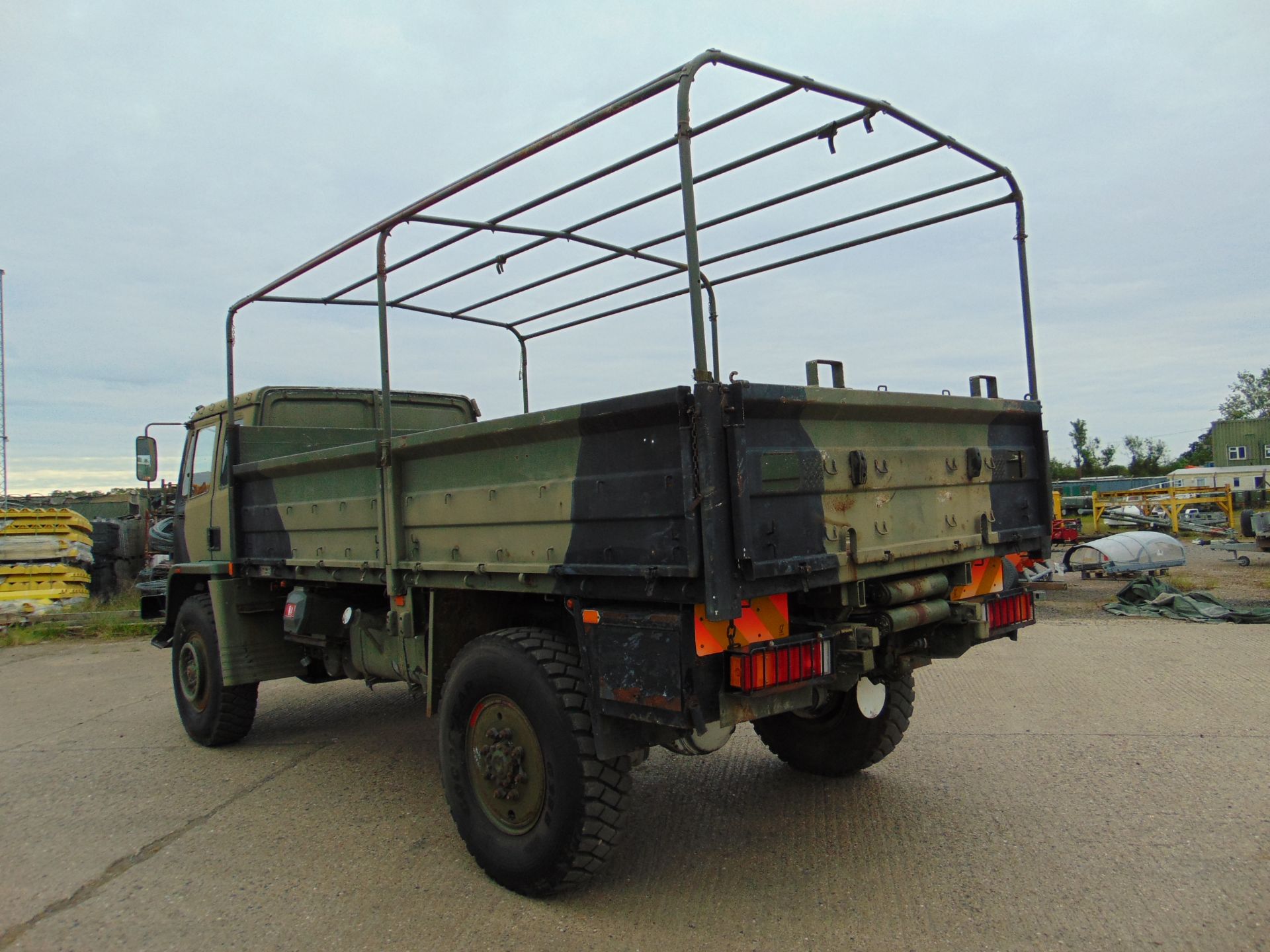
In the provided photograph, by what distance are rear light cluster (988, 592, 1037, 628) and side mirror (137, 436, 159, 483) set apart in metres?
5.76

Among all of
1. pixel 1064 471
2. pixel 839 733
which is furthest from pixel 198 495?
pixel 1064 471

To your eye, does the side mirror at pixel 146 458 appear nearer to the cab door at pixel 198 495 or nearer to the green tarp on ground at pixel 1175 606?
the cab door at pixel 198 495

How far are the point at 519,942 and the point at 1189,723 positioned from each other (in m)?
4.28

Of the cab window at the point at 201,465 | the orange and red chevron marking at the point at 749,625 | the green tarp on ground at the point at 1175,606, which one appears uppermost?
the cab window at the point at 201,465

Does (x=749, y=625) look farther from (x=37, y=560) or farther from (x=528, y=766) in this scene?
(x=37, y=560)

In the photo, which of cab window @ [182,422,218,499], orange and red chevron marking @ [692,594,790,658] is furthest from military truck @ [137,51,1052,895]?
Result: cab window @ [182,422,218,499]

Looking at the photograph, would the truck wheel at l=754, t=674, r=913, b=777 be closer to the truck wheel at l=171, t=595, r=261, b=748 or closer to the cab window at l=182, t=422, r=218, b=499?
the truck wheel at l=171, t=595, r=261, b=748

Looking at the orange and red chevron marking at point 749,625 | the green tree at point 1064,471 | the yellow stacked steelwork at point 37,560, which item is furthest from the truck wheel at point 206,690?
the green tree at point 1064,471

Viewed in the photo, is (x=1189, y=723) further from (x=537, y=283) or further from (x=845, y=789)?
(x=537, y=283)

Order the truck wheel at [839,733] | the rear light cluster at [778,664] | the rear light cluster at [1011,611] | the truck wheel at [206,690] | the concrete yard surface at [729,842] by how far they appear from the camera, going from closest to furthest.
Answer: the rear light cluster at [778,664] < the concrete yard surface at [729,842] < the rear light cluster at [1011,611] < the truck wheel at [839,733] < the truck wheel at [206,690]

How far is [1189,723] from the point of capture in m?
5.40

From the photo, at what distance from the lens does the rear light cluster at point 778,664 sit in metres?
3.03

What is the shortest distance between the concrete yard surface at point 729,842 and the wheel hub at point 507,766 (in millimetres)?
313

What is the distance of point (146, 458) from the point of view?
666cm
